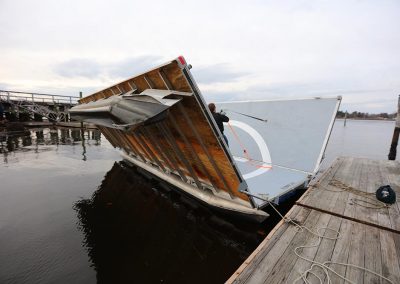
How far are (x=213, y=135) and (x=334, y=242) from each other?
263 cm

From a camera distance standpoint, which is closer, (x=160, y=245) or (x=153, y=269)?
(x=153, y=269)

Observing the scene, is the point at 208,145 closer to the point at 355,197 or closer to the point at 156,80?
the point at 156,80

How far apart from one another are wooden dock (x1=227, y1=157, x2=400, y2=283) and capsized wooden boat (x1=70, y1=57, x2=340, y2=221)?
910mm

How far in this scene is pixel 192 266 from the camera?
390 centimetres

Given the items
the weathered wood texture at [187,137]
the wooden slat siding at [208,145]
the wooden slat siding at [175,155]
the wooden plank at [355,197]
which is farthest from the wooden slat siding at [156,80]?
the wooden plank at [355,197]

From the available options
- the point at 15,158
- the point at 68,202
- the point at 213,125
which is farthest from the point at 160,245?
the point at 15,158

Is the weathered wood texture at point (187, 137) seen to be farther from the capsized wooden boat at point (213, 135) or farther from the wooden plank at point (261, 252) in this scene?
the wooden plank at point (261, 252)

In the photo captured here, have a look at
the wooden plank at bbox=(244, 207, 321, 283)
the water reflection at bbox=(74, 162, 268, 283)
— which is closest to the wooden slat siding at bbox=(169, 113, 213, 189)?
the water reflection at bbox=(74, 162, 268, 283)

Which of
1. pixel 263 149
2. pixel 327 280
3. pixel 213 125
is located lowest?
pixel 327 280

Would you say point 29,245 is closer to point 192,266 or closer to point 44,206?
point 44,206

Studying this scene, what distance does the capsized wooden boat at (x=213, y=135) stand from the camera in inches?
152

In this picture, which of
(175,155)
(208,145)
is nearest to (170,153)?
(175,155)

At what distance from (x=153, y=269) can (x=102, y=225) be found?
2.05m

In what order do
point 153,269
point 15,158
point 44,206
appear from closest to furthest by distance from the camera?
point 153,269, point 44,206, point 15,158
